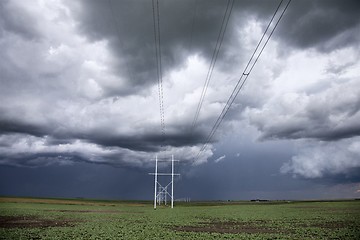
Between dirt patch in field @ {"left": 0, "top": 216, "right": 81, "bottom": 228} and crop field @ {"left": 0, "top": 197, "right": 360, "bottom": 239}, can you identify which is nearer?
crop field @ {"left": 0, "top": 197, "right": 360, "bottom": 239}

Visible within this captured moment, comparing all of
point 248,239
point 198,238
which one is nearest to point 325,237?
point 248,239

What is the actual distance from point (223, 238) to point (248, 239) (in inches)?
89.4

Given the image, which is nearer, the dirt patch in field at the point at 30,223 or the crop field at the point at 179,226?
the crop field at the point at 179,226

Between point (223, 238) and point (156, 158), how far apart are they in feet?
240

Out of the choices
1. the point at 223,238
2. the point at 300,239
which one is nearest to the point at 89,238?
the point at 223,238

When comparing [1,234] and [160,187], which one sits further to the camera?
[160,187]

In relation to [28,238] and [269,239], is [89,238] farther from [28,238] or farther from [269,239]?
[269,239]

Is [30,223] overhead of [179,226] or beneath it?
overhead

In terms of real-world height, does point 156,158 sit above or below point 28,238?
above

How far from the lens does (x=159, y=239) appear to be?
23.2 m

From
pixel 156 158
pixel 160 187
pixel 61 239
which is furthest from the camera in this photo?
pixel 160 187

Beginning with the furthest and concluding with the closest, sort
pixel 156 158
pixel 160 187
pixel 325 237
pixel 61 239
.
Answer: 1. pixel 160 187
2. pixel 156 158
3. pixel 325 237
4. pixel 61 239

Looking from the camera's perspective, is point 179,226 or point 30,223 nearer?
point 179,226

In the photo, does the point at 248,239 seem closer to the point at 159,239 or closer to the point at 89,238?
the point at 159,239
